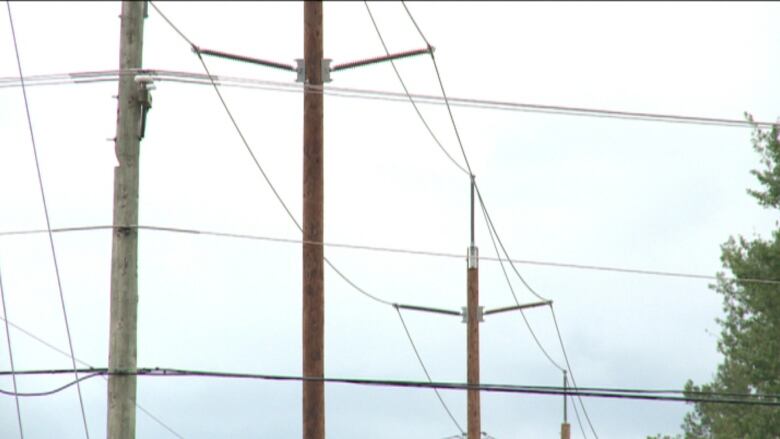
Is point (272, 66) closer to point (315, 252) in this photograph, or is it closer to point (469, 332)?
point (315, 252)

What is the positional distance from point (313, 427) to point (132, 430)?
2215mm

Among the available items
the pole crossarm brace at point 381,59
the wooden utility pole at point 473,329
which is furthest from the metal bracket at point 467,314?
the pole crossarm brace at point 381,59

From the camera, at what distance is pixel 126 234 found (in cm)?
1817

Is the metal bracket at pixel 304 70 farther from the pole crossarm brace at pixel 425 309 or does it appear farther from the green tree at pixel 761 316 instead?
the green tree at pixel 761 316

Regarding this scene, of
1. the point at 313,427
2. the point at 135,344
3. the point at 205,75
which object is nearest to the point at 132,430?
the point at 135,344

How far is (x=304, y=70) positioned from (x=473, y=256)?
383 inches

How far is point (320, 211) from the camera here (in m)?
19.1

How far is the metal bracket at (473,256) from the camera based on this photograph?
28.5 m

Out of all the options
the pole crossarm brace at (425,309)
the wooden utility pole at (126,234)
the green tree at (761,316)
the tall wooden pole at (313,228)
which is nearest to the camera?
the wooden utility pole at (126,234)

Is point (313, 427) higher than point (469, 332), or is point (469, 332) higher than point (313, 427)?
point (469, 332)

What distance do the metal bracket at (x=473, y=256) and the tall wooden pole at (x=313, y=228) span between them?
9579 millimetres

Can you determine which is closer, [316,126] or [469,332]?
[316,126]

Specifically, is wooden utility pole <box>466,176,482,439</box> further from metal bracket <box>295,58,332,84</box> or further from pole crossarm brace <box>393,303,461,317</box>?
metal bracket <box>295,58,332,84</box>

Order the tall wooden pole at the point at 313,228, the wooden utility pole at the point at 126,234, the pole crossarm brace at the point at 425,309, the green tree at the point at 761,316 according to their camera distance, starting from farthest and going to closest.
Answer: the green tree at the point at 761,316
the pole crossarm brace at the point at 425,309
the tall wooden pole at the point at 313,228
the wooden utility pole at the point at 126,234
